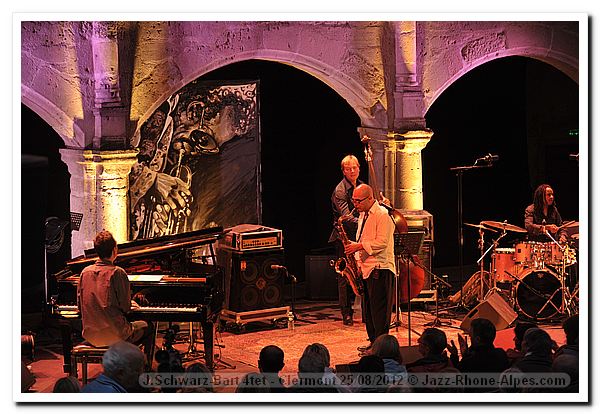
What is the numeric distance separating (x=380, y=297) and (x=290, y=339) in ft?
4.34

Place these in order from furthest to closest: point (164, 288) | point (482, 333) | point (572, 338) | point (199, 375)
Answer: point (164, 288)
point (572, 338)
point (482, 333)
point (199, 375)

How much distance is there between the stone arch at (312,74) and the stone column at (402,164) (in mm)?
238

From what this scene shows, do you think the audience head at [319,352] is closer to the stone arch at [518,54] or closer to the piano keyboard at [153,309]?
the piano keyboard at [153,309]

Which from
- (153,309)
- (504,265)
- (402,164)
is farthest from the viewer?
(402,164)

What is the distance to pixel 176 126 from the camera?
1297cm

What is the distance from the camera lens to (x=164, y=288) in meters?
10.7

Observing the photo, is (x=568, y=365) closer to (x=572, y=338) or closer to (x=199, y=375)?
(x=572, y=338)

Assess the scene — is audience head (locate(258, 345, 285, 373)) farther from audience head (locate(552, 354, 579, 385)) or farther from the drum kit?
the drum kit

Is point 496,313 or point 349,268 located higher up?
point 349,268

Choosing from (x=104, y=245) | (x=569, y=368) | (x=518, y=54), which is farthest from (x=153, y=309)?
(x=518, y=54)

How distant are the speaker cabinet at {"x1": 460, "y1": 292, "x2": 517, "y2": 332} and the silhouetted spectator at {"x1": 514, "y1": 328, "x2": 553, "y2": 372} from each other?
116 inches

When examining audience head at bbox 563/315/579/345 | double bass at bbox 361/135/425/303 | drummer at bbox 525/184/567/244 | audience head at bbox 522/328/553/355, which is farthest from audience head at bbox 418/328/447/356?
drummer at bbox 525/184/567/244
